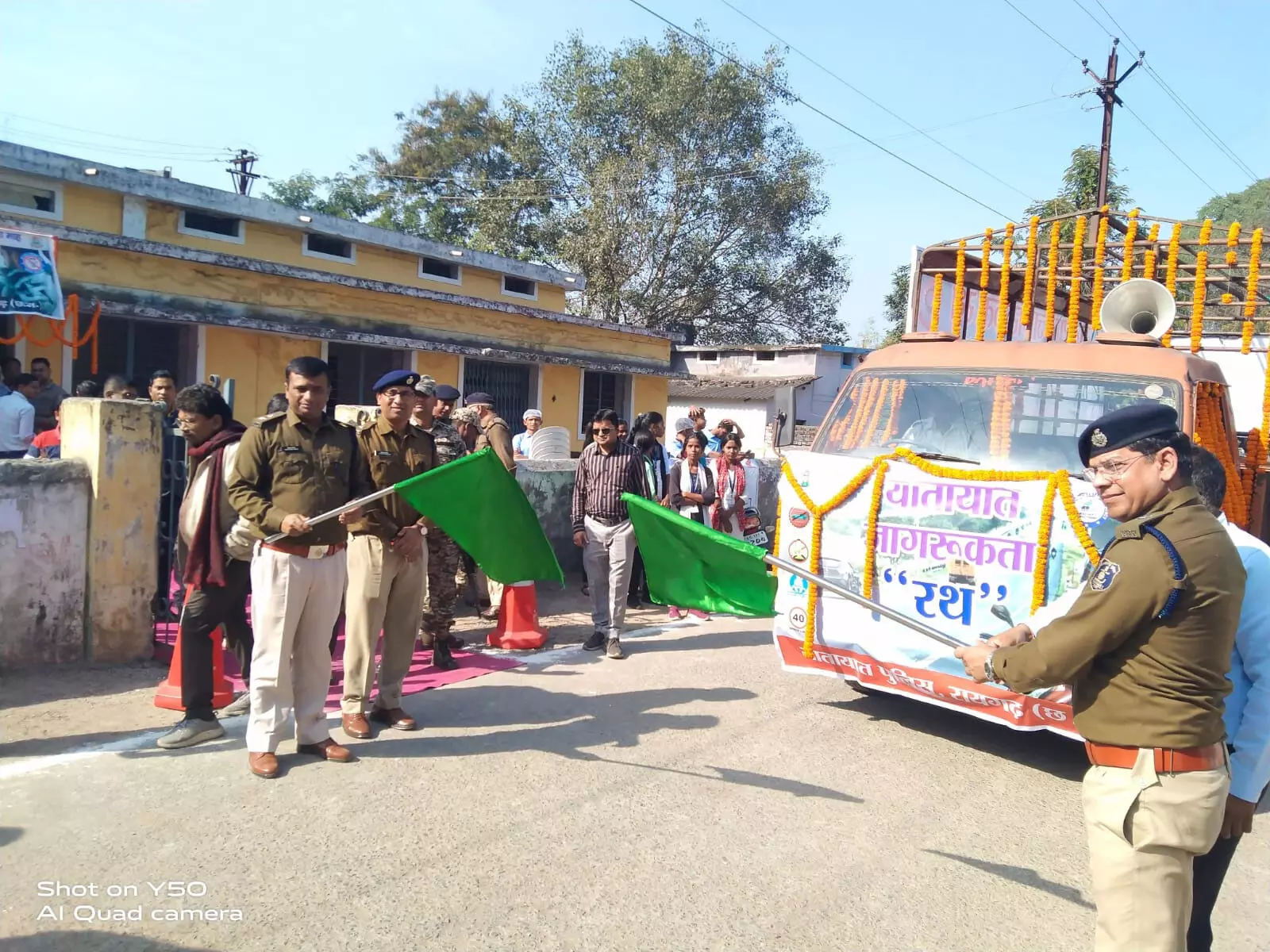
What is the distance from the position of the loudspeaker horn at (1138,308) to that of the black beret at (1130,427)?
184 inches

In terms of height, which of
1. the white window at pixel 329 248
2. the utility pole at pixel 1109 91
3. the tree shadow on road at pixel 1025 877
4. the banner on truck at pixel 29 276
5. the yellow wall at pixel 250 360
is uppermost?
the utility pole at pixel 1109 91

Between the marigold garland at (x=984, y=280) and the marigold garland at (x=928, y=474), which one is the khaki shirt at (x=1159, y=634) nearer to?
the marigold garland at (x=928, y=474)

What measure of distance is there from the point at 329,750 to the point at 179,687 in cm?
129

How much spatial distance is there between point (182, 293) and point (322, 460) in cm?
1121

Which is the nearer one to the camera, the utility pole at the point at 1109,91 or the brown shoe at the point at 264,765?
the brown shoe at the point at 264,765

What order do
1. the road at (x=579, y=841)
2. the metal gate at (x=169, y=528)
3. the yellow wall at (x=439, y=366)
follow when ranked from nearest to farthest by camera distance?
1. the road at (x=579, y=841)
2. the metal gate at (x=169, y=528)
3. the yellow wall at (x=439, y=366)

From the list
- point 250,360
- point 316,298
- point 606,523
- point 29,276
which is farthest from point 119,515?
point 316,298

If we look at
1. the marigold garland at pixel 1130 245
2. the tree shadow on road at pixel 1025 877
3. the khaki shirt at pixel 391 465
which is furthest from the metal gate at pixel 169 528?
the marigold garland at pixel 1130 245

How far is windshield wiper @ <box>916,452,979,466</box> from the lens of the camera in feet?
18.3

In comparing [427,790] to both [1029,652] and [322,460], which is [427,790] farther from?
[1029,652]

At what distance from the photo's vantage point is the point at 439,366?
1861 cm

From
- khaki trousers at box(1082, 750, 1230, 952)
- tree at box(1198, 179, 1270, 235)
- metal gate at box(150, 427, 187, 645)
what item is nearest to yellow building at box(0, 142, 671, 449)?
metal gate at box(150, 427, 187, 645)

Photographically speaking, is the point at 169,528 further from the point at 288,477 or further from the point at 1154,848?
the point at 1154,848

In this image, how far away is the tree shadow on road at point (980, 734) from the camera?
18.2 ft
